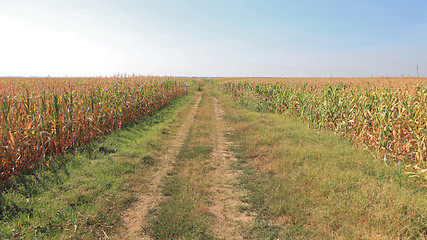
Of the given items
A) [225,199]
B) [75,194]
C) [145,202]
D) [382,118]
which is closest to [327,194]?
[225,199]

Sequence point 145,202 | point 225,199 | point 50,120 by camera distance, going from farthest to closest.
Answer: point 50,120, point 225,199, point 145,202

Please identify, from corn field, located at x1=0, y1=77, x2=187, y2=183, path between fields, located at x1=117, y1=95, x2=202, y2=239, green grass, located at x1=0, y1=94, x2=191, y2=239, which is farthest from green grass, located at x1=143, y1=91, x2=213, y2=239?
corn field, located at x1=0, y1=77, x2=187, y2=183

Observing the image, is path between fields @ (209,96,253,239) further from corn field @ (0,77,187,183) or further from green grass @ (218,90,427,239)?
corn field @ (0,77,187,183)

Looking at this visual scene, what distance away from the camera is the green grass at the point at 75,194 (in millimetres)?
4477

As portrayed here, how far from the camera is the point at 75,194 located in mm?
5598

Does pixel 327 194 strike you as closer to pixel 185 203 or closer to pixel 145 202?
pixel 185 203

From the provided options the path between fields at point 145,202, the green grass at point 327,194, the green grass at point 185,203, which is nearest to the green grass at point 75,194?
the path between fields at point 145,202

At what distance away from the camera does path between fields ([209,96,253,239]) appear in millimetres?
4598

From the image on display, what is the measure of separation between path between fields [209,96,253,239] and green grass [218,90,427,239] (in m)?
0.30

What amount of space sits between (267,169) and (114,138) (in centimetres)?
683

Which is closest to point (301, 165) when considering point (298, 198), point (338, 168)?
point (338, 168)

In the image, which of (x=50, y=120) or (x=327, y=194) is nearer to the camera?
(x=327, y=194)

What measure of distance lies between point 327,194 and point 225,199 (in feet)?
8.03

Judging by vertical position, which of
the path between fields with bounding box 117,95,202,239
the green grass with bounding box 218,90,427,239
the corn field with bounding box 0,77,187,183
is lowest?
the path between fields with bounding box 117,95,202,239
